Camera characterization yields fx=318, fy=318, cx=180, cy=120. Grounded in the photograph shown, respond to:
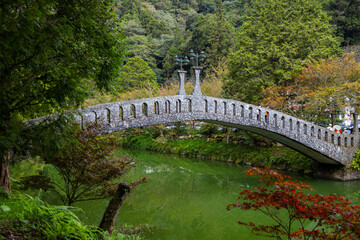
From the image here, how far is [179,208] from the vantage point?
27.6ft

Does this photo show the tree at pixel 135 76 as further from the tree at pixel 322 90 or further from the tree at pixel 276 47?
the tree at pixel 322 90

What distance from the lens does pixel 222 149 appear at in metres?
16.7

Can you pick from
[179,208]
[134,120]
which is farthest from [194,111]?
[179,208]

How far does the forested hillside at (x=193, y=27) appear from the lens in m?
23.8

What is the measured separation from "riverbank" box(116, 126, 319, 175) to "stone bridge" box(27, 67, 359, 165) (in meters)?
0.87

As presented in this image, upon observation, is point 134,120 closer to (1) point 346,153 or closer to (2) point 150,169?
(2) point 150,169

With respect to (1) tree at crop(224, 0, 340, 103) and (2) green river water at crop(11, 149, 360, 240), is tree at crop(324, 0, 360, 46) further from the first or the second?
(2) green river water at crop(11, 149, 360, 240)

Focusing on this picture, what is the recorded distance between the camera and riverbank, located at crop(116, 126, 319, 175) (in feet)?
44.6

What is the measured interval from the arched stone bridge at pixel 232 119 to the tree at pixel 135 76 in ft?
62.8

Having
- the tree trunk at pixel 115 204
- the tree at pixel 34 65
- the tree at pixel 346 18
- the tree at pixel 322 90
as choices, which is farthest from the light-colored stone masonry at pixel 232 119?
the tree at pixel 346 18

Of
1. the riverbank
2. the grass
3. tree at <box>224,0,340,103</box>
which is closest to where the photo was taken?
the grass

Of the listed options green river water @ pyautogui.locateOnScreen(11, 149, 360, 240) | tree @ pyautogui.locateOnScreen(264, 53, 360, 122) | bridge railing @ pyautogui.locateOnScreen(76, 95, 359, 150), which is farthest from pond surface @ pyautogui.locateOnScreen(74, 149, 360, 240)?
tree @ pyautogui.locateOnScreen(264, 53, 360, 122)

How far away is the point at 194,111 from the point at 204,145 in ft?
26.6

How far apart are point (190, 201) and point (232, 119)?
309 cm
